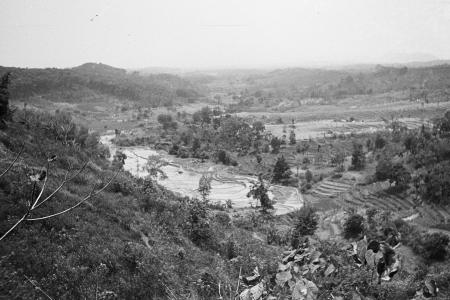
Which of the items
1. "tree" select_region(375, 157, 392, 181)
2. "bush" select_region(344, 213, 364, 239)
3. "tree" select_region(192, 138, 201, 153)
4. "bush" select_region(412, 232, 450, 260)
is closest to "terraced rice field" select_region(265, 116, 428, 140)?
"tree" select_region(192, 138, 201, 153)

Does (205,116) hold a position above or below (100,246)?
below

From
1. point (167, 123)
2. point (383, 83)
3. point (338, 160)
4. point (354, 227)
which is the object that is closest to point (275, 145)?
point (338, 160)

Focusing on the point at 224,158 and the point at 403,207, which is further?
the point at 224,158

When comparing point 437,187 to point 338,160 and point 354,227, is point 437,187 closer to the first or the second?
point 354,227

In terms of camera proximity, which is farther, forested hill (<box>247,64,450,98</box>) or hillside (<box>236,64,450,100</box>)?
forested hill (<box>247,64,450,98</box>)

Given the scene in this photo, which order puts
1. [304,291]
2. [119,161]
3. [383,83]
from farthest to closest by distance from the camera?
[383,83] < [119,161] < [304,291]

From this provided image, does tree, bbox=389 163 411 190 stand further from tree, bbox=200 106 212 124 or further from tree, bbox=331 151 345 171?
tree, bbox=200 106 212 124

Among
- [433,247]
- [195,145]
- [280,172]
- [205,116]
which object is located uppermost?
[205,116]

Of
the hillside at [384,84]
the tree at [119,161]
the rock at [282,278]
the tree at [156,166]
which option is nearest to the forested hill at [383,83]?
the hillside at [384,84]

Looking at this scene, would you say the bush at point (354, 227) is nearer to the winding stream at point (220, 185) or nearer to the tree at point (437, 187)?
the winding stream at point (220, 185)
